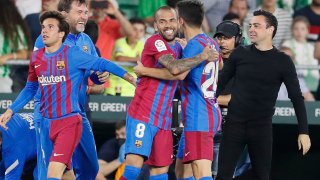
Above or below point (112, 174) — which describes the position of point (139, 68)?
above

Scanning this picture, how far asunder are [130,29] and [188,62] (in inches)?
146

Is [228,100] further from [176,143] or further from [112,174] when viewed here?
[112,174]

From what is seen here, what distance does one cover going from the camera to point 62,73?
353 inches

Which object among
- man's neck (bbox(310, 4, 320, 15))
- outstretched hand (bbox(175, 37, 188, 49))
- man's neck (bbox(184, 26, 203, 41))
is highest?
man's neck (bbox(310, 4, 320, 15))

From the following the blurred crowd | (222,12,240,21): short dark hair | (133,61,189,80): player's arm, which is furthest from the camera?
(222,12,240,21): short dark hair

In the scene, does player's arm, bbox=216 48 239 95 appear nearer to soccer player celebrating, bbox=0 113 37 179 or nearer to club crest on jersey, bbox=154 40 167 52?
club crest on jersey, bbox=154 40 167 52

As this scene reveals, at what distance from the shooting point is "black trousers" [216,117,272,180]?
30.6 ft

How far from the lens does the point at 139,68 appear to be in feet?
29.1

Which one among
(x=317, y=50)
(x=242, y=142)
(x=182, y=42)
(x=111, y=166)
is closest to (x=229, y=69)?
(x=182, y=42)

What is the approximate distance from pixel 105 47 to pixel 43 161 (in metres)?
3.36

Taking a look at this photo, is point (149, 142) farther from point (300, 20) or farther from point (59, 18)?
point (300, 20)

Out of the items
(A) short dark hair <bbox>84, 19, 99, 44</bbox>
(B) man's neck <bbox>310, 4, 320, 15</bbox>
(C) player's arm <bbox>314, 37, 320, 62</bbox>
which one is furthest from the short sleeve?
(B) man's neck <bbox>310, 4, 320, 15</bbox>

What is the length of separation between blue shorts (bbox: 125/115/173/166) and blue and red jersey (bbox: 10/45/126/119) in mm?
491

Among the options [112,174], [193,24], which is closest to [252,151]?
[193,24]
